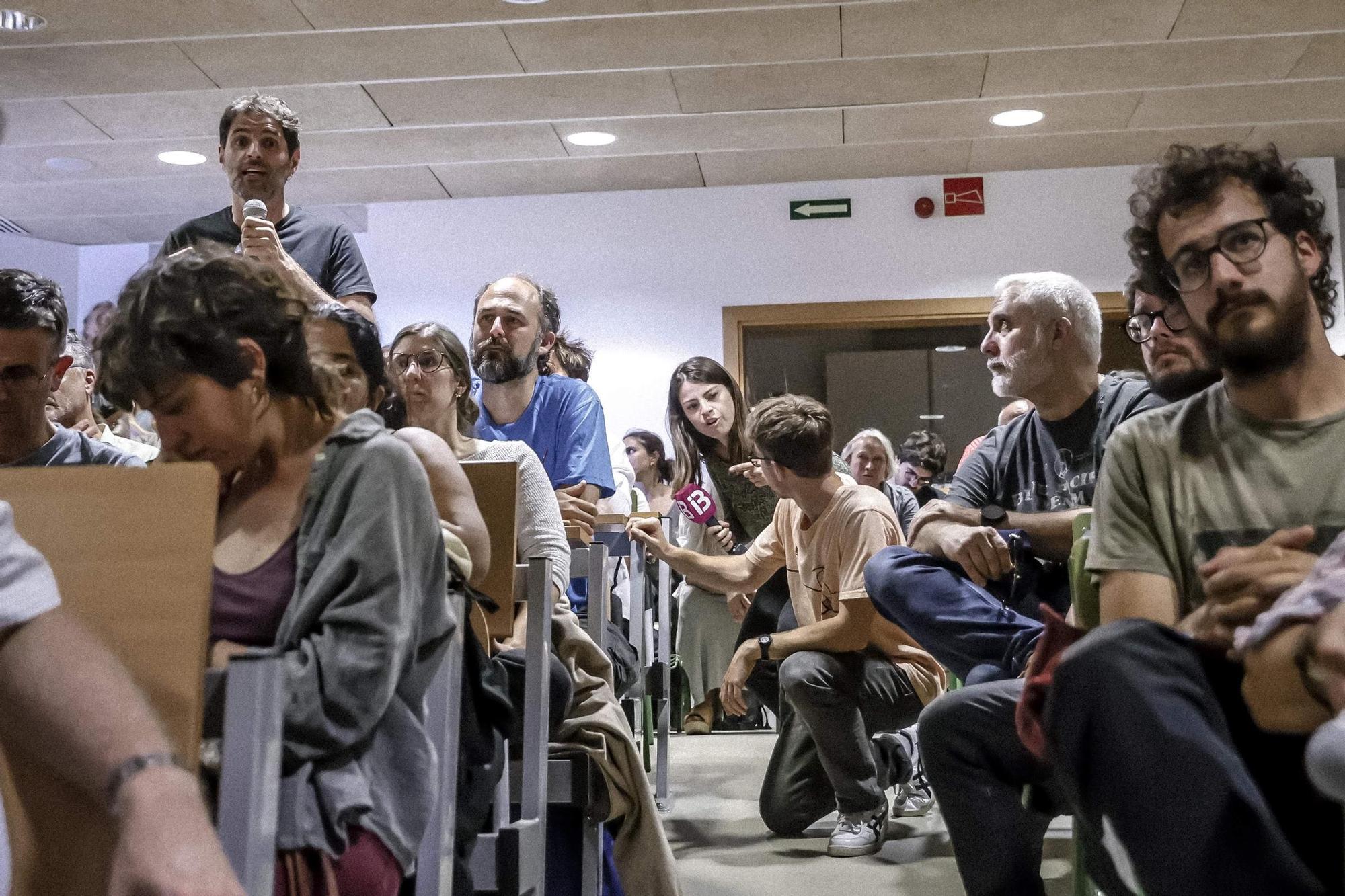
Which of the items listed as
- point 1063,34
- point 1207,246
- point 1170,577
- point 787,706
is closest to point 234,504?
point 1170,577

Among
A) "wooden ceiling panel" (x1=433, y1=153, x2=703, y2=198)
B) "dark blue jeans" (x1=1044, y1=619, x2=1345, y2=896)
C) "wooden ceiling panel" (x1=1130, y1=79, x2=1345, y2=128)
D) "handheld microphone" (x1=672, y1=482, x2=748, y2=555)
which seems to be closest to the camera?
"dark blue jeans" (x1=1044, y1=619, x2=1345, y2=896)

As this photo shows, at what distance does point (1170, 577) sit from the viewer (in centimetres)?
139

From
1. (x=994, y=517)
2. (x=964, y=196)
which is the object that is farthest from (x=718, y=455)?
(x=964, y=196)

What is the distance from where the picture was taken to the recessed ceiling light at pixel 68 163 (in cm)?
597

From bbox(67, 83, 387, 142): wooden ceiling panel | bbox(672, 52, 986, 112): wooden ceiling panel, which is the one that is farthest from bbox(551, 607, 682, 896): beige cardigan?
bbox(67, 83, 387, 142): wooden ceiling panel

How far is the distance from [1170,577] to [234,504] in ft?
3.20

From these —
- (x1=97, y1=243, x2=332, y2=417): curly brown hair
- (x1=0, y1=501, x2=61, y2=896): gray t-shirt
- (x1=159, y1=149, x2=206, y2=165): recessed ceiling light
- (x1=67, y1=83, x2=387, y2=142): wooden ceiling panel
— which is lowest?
(x1=0, y1=501, x2=61, y2=896): gray t-shirt

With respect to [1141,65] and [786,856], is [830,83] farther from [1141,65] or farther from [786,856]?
[786,856]

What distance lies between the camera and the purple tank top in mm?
1171

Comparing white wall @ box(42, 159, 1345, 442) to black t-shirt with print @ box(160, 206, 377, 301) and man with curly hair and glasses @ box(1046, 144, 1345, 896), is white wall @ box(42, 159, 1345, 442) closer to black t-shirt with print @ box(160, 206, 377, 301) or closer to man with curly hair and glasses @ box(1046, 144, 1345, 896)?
black t-shirt with print @ box(160, 206, 377, 301)

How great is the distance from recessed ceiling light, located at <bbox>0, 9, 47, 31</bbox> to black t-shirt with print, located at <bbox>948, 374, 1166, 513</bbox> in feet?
12.1

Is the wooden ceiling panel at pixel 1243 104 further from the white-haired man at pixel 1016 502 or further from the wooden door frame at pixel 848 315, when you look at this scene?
the white-haired man at pixel 1016 502

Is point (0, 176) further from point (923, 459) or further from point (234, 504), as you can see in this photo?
point (234, 504)

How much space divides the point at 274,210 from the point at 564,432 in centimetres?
86
